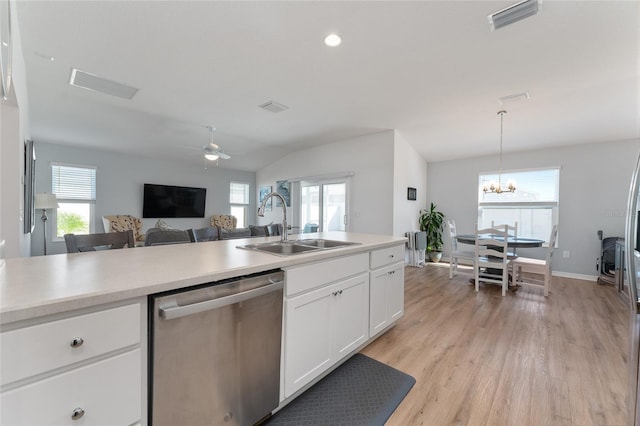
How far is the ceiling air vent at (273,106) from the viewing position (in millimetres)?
3666

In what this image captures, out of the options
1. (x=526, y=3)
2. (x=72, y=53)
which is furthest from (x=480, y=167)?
(x=72, y=53)

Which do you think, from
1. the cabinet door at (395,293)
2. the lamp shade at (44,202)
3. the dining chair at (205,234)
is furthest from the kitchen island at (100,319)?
the lamp shade at (44,202)

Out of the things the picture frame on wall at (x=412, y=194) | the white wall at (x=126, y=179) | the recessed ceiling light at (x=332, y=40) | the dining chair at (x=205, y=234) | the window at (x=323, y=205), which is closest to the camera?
the recessed ceiling light at (x=332, y=40)

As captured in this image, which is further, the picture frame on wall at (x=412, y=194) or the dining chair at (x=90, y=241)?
the picture frame on wall at (x=412, y=194)

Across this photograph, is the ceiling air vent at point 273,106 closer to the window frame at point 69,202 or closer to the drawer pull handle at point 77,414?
the drawer pull handle at point 77,414

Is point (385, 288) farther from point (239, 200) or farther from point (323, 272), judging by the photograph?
point (239, 200)

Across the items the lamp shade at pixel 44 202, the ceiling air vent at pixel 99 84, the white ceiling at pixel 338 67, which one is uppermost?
the white ceiling at pixel 338 67

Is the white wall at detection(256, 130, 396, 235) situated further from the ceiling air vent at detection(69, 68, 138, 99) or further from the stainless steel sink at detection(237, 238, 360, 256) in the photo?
the ceiling air vent at detection(69, 68, 138, 99)

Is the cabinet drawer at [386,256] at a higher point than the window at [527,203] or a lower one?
lower

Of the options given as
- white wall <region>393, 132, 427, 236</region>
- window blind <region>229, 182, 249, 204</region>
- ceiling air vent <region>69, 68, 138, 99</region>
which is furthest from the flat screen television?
white wall <region>393, 132, 427, 236</region>

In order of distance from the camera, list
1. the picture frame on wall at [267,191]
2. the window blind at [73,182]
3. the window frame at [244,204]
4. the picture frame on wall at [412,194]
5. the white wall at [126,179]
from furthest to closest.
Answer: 1. the window frame at [244,204]
2. the picture frame on wall at [267,191]
3. the picture frame on wall at [412,194]
4. the window blind at [73,182]
5. the white wall at [126,179]

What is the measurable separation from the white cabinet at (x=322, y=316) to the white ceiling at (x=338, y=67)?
1973 millimetres

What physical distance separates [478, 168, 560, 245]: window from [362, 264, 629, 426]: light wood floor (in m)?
1.80

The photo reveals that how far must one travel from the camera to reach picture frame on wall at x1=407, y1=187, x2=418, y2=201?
17.3 ft
